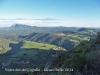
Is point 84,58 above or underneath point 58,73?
above

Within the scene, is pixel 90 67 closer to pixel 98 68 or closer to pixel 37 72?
pixel 98 68

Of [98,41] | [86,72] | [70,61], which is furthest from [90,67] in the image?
[98,41]

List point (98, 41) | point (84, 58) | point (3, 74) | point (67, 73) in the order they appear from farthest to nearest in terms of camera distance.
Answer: point (3, 74) → point (98, 41) → point (84, 58) → point (67, 73)

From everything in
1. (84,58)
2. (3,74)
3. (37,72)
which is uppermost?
(84,58)

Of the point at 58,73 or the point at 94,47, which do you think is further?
the point at 94,47

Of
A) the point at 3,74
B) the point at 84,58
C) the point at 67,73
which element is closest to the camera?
the point at 67,73

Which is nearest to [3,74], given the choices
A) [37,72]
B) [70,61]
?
[37,72]

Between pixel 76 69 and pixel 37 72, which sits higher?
pixel 76 69

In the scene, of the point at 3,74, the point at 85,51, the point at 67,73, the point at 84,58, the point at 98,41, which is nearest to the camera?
the point at 67,73

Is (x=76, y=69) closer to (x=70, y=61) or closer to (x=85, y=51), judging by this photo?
(x=70, y=61)
